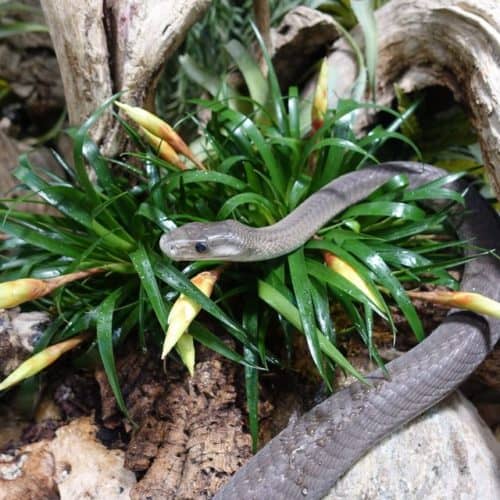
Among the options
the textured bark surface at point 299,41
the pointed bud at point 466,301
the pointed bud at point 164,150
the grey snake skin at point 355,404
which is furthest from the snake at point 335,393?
the textured bark surface at point 299,41

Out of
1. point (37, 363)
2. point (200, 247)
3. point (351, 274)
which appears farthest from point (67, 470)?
point (351, 274)

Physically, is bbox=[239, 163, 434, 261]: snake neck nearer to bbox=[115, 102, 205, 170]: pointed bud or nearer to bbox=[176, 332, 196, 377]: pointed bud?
bbox=[176, 332, 196, 377]: pointed bud

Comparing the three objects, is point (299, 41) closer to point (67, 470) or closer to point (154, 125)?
point (154, 125)

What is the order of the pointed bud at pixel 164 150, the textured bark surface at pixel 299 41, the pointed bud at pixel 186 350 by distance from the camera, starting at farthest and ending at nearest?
the textured bark surface at pixel 299 41 < the pointed bud at pixel 164 150 < the pointed bud at pixel 186 350

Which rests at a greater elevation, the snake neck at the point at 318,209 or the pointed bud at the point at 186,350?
the snake neck at the point at 318,209

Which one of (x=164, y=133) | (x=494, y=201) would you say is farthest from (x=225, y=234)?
(x=494, y=201)

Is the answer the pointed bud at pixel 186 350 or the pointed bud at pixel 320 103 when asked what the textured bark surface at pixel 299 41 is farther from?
the pointed bud at pixel 186 350

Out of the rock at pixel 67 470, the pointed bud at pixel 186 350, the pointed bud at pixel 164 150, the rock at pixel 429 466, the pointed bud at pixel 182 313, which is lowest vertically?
the rock at pixel 67 470

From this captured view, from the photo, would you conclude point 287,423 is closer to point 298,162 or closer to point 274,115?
point 298,162
